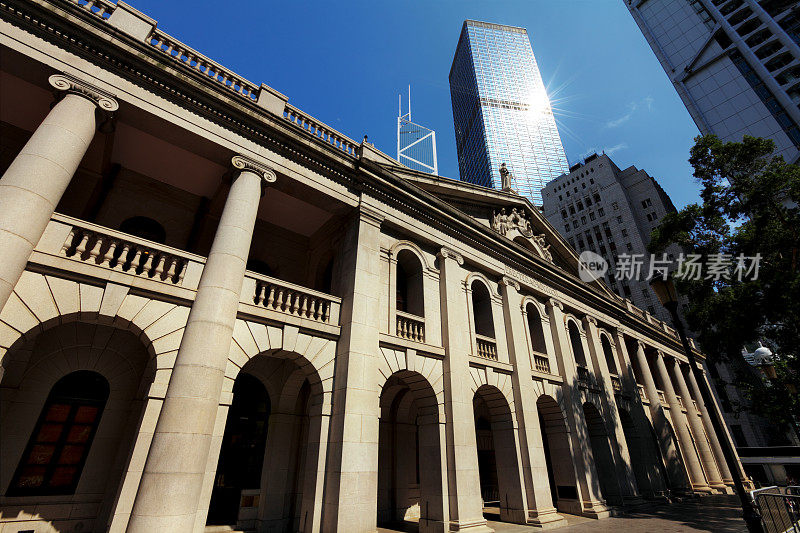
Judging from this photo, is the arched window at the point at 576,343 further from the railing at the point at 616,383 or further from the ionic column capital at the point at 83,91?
the ionic column capital at the point at 83,91

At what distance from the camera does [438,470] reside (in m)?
10.7

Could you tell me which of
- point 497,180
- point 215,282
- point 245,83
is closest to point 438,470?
point 215,282

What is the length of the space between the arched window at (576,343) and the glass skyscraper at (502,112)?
95430mm

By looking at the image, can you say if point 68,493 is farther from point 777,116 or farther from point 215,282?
point 777,116

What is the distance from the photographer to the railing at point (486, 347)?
14.0 metres

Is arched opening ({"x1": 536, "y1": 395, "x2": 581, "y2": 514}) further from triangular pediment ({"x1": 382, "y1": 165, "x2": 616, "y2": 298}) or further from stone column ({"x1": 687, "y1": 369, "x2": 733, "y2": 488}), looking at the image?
stone column ({"x1": 687, "y1": 369, "x2": 733, "y2": 488})

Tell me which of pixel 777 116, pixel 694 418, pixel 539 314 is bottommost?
pixel 694 418

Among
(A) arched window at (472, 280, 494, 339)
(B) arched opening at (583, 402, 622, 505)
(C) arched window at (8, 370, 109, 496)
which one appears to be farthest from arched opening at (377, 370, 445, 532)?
(B) arched opening at (583, 402, 622, 505)

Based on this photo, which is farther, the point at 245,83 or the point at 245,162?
the point at 245,83

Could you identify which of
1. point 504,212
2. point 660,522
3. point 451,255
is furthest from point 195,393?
point 504,212

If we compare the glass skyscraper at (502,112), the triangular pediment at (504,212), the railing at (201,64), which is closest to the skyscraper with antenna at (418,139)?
the triangular pediment at (504,212)

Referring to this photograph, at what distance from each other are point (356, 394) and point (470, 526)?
5294mm

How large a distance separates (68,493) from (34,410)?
2040mm

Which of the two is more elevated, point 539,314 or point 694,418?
point 539,314
